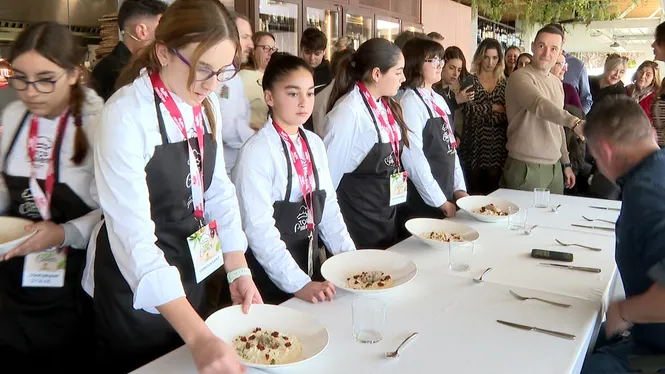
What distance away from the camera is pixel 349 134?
8.04ft

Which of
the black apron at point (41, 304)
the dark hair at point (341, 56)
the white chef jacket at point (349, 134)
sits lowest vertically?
the black apron at point (41, 304)

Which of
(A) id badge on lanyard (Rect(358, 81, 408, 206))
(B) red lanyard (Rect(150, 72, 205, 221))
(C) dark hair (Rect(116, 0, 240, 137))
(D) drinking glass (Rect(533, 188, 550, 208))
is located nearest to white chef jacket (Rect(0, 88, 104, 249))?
(B) red lanyard (Rect(150, 72, 205, 221))

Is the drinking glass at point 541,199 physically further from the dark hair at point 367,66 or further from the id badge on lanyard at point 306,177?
the id badge on lanyard at point 306,177

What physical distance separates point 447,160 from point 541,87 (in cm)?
100

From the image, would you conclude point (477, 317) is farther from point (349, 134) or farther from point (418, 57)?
point (418, 57)

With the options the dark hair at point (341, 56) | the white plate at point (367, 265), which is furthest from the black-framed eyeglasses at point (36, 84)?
the dark hair at point (341, 56)

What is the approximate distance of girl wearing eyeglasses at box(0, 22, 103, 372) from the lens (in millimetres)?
1556

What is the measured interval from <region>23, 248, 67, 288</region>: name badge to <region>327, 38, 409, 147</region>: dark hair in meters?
1.47

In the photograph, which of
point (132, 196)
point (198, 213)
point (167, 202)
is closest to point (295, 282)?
point (198, 213)

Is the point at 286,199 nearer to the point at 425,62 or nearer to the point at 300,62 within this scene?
the point at 300,62

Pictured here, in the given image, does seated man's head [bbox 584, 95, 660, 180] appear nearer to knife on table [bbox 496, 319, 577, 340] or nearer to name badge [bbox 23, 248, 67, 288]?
knife on table [bbox 496, 319, 577, 340]

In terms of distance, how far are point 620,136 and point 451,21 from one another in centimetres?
789

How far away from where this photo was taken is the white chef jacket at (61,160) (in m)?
1.60

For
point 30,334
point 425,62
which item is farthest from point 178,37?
point 425,62
